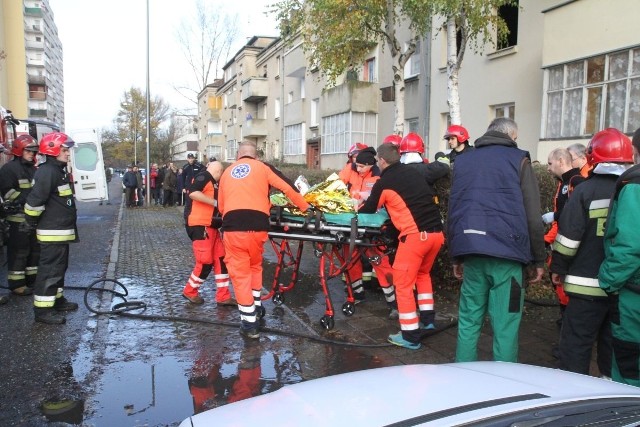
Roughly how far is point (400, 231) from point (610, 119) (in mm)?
9576

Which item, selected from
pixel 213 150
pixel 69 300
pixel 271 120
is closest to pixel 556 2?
pixel 69 300

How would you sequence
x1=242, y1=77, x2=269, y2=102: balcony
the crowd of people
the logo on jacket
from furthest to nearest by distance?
x1=242, y1=77, x2=269, y2=102: balcony → the logo on jacket → the crowd of people

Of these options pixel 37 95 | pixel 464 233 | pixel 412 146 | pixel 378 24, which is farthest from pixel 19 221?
pixel 37 95

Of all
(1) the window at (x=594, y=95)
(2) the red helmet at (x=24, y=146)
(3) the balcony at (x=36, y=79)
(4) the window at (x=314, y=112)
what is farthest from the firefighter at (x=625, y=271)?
(3) the balcony at (x=36, y=79)

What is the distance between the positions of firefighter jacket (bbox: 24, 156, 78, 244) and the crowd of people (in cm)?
1

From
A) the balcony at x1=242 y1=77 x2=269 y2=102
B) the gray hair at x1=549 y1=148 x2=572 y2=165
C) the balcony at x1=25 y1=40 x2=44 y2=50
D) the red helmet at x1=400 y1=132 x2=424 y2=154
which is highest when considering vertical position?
the balcony at x1=25 y1=40 x2=44 y2=50

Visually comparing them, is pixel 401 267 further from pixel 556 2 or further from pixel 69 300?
pixel 556 2

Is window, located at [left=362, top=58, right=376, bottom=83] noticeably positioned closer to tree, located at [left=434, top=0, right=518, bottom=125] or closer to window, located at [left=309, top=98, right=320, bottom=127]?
window, located at [left=309, top=98, right=320, bottom=127]

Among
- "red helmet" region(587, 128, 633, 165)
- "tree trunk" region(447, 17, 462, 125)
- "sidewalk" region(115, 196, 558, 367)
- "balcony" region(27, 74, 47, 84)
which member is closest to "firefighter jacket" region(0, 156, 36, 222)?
"sidewalk" region(115, 196, 558, 367)

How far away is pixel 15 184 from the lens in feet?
23.4

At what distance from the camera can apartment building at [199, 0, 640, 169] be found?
463 inches

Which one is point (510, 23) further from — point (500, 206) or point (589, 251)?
point (589, 251)

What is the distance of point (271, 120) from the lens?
1620 inches

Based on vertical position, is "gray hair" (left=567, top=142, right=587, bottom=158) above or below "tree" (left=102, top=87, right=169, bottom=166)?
below
